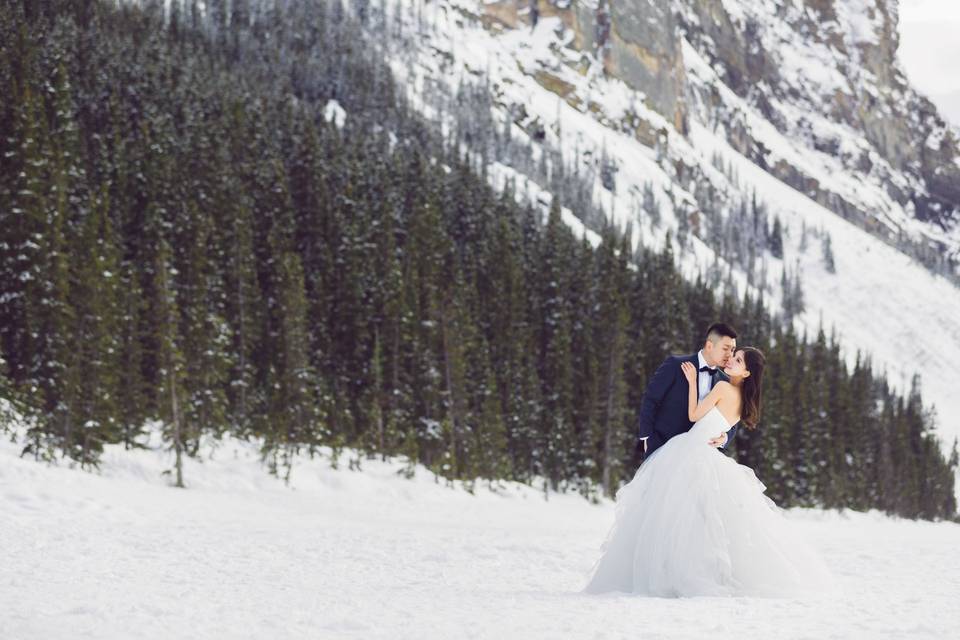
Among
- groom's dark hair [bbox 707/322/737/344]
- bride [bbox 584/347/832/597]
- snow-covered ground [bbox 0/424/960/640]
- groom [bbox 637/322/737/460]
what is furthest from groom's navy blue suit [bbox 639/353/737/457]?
snow-covered ground [bbox 0/424/960/640]

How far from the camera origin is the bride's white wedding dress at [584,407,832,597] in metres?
8.18

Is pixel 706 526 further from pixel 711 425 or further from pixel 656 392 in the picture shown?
pixel 656 392

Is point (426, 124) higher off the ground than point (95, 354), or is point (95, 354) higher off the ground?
point (426, 124)

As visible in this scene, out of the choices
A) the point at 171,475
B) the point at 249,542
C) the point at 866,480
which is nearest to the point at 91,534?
the point at 249,542

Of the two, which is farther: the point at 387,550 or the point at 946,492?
the point at 946,492

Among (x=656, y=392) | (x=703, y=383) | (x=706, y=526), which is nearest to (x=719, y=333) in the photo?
(x=703, y=383)

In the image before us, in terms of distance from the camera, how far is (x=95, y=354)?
103ft

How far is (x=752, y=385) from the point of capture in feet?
28.9

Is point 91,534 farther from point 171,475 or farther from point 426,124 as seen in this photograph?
point 426,124

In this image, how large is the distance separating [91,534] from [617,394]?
145ft

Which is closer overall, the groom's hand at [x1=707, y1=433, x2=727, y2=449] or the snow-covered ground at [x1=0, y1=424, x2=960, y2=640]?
the snow-covered ground at [x1=0, y1=424, x2=960, y2=640]

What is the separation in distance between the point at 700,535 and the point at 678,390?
1415mm

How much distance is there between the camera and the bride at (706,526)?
819 centimetres

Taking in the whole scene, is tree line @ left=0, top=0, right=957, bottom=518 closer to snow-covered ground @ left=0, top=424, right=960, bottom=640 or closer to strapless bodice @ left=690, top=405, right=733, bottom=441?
snow-covered ground @ left=0, top=424, right=960, bottom=640
